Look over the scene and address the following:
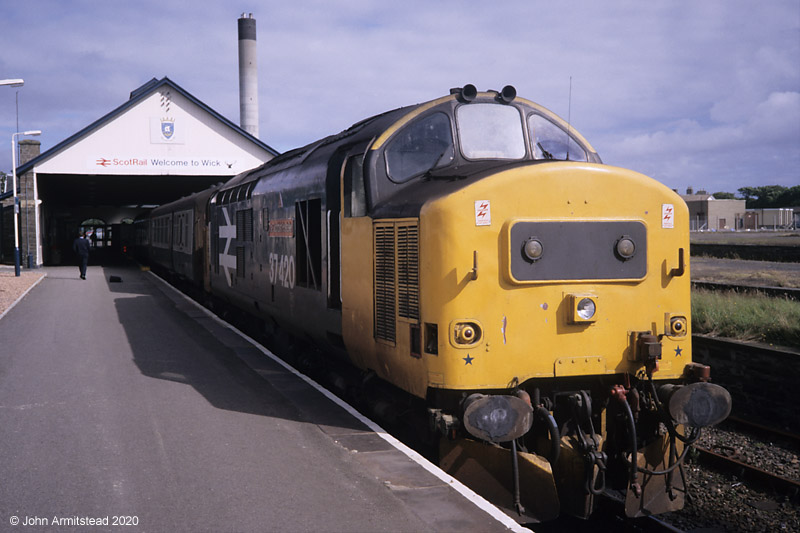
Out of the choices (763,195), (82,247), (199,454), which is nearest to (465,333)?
(199,454)

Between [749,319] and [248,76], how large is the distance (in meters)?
37.9

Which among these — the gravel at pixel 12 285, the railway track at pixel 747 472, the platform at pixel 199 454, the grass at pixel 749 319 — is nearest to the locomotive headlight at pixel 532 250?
the platform at pixel 199 454

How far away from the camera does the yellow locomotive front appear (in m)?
5.53

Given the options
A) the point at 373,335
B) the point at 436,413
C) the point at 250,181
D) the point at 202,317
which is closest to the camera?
the point at 436,413

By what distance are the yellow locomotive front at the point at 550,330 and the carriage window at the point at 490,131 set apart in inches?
28.2

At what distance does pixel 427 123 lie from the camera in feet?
22.3

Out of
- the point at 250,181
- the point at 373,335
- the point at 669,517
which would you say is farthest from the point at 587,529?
the point at 250,181

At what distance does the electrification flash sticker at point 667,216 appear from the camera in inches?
238

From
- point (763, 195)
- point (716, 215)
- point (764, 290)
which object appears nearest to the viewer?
point (764, 290)

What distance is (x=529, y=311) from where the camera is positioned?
5.68m

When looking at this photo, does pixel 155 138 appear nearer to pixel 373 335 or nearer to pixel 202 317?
pixel 202 317

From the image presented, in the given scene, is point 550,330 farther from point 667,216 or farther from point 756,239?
point 756,239

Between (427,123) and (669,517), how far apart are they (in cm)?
442

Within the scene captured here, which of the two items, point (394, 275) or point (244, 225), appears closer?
point (394, 275)
